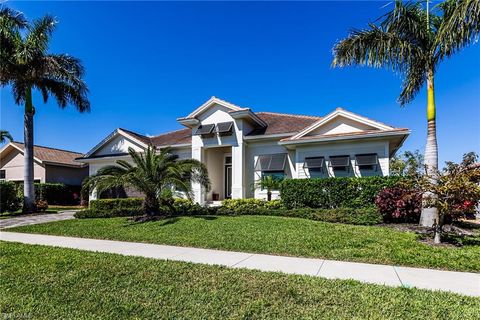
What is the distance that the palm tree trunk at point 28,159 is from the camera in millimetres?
19484

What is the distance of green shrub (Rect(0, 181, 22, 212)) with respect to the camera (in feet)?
65.8

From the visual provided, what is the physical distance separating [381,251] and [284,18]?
37.6 ft

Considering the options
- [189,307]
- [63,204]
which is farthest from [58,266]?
[63,204]

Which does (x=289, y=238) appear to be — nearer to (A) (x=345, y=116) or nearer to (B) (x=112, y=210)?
(A) (x=345, y=116)

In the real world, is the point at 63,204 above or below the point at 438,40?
below

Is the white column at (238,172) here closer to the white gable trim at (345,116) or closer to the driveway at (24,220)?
the white gable trim at (345,116)

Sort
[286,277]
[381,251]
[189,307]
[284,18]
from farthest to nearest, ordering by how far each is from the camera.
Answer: [284,18], [381,251], [286,277], [189,307]

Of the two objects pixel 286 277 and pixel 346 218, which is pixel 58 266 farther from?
pixel 346 218

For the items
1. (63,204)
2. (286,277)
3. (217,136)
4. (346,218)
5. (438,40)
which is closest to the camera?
(286,277)

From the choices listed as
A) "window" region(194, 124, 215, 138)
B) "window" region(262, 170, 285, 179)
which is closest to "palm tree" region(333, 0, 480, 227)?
"window" region(262, 170, 285, 179)

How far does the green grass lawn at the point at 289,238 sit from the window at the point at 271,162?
7.24 metres

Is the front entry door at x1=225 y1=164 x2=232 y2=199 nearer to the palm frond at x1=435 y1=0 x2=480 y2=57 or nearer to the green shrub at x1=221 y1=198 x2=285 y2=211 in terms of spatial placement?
the green shrub at x1=221 y1=198 x2=285 y2=211

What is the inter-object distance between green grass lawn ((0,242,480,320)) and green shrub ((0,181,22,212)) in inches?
701

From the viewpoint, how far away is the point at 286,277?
562 centimetres
